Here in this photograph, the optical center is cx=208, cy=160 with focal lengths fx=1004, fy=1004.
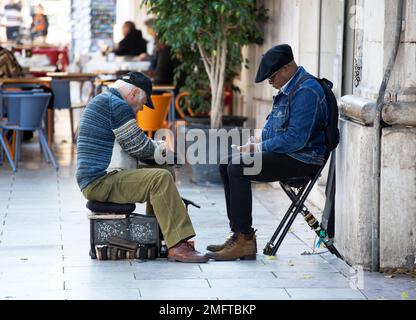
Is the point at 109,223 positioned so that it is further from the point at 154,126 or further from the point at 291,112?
the point at 154,126

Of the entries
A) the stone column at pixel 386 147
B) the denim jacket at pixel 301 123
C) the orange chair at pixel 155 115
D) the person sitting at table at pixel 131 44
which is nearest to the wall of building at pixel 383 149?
the stone column at pixel 386 147

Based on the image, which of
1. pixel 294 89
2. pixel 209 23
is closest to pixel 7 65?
pixel 209 23

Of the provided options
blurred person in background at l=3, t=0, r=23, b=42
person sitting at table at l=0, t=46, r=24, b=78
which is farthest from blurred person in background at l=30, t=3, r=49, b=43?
person sitting at table at l=0, t=46, r=24, b=78

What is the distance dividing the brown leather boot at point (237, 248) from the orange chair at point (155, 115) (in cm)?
556

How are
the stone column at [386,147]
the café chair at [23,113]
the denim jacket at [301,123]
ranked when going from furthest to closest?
the café chair at [23,113]
the denim jacket at [301,123]
the stone column at [386,147]

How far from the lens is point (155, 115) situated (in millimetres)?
12555

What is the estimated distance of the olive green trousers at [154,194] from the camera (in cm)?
695

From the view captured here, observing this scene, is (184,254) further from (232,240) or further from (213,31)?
(213,31)

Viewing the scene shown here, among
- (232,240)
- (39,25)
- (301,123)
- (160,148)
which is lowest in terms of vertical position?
(232,240)

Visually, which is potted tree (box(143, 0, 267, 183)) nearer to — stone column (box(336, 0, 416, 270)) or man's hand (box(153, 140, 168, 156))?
man's hand (box(153, 140, 168, 156))

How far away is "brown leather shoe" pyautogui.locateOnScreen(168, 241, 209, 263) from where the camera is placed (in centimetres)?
698

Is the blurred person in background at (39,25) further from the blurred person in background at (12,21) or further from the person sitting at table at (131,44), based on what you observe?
the person sitting at table at (131,44)

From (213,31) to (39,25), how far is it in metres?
16.1

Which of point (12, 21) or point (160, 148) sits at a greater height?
point (12, 21)
